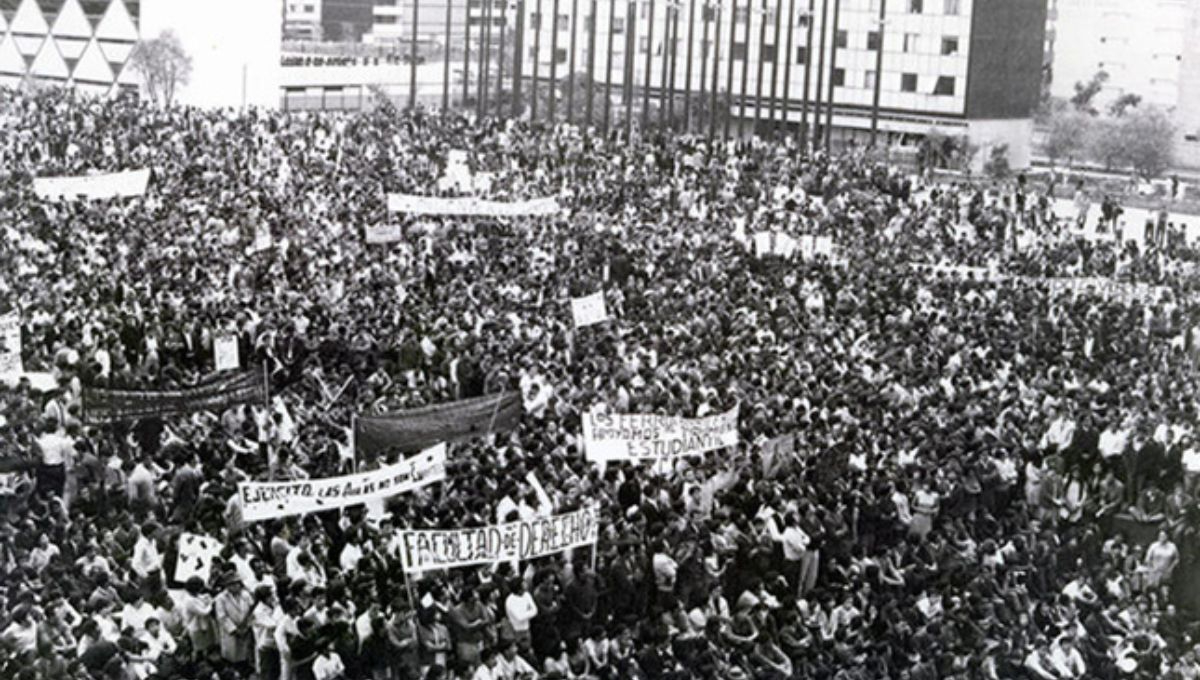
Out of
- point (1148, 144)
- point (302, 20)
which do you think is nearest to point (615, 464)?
point (1148, 144)

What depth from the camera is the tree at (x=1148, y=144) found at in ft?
222

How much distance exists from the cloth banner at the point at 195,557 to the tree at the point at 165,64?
54.2 m

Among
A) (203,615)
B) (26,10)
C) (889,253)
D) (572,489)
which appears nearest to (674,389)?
(572,489)

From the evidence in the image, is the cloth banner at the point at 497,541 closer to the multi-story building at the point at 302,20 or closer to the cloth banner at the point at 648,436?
the cloth banner at the point at 648,436

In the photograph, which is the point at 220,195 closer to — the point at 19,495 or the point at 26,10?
the point at 19,495

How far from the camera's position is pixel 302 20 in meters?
124

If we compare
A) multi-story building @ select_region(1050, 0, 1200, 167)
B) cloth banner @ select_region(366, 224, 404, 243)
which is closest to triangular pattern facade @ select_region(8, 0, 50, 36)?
cloth banner @ select_region(366, 224, 404, 243)

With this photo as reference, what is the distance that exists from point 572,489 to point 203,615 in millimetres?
3986

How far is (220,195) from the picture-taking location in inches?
1304

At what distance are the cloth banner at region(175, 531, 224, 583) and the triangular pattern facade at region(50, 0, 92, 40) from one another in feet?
192

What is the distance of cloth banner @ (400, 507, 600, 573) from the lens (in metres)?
13.4

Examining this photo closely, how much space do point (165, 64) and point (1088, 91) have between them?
48539 millimetres

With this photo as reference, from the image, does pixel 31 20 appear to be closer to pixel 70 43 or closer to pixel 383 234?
pixel 70 43

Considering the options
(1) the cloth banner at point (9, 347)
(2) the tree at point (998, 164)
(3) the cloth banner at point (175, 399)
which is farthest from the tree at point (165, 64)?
(3) the cloth banner at point (175, 399)
